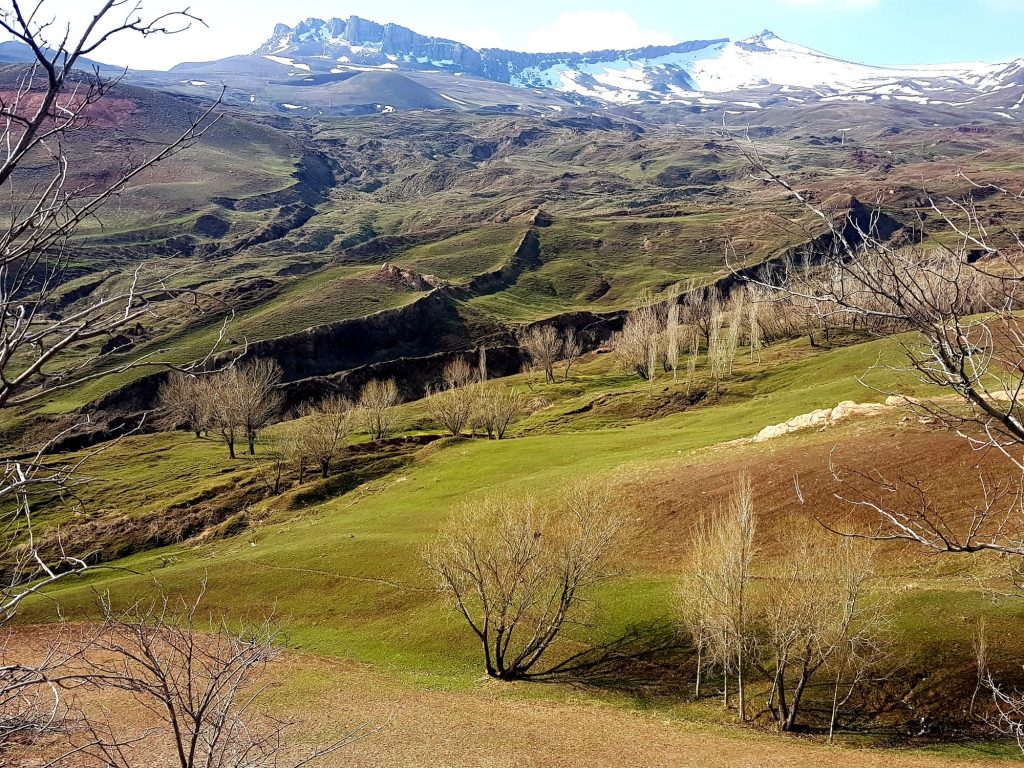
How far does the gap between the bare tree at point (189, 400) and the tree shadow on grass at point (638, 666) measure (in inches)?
2739

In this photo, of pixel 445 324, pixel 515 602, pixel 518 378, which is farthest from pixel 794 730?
pixel 445 324

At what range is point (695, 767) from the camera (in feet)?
72.0

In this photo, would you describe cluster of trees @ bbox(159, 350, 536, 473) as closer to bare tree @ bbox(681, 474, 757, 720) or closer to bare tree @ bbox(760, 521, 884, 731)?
bare tree @ bbox(681, 474, 757, 720)

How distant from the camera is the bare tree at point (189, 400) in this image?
3460 inches

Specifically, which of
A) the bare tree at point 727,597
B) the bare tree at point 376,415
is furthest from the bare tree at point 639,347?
the bare tree at point 727,597

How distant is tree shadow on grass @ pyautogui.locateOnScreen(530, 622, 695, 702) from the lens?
29609 millimetres

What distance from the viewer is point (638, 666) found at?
31094 millimetres

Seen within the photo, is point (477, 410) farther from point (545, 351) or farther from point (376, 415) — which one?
point (545, 351)

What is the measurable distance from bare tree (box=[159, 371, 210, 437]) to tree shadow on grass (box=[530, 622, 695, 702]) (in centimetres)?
6956

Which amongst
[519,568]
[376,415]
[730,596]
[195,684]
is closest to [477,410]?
[376,415]

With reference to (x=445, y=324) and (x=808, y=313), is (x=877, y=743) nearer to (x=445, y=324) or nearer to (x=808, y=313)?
(x=808, y=313)

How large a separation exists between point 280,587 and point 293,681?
11.7 metres

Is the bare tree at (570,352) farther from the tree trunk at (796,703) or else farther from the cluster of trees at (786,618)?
the tree trunk at (796,703)

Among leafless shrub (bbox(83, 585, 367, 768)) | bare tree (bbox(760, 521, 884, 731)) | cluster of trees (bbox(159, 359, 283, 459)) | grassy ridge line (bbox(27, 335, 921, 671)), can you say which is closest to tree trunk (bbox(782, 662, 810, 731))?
bare tree (bbox(760, 521, 884, 731))
